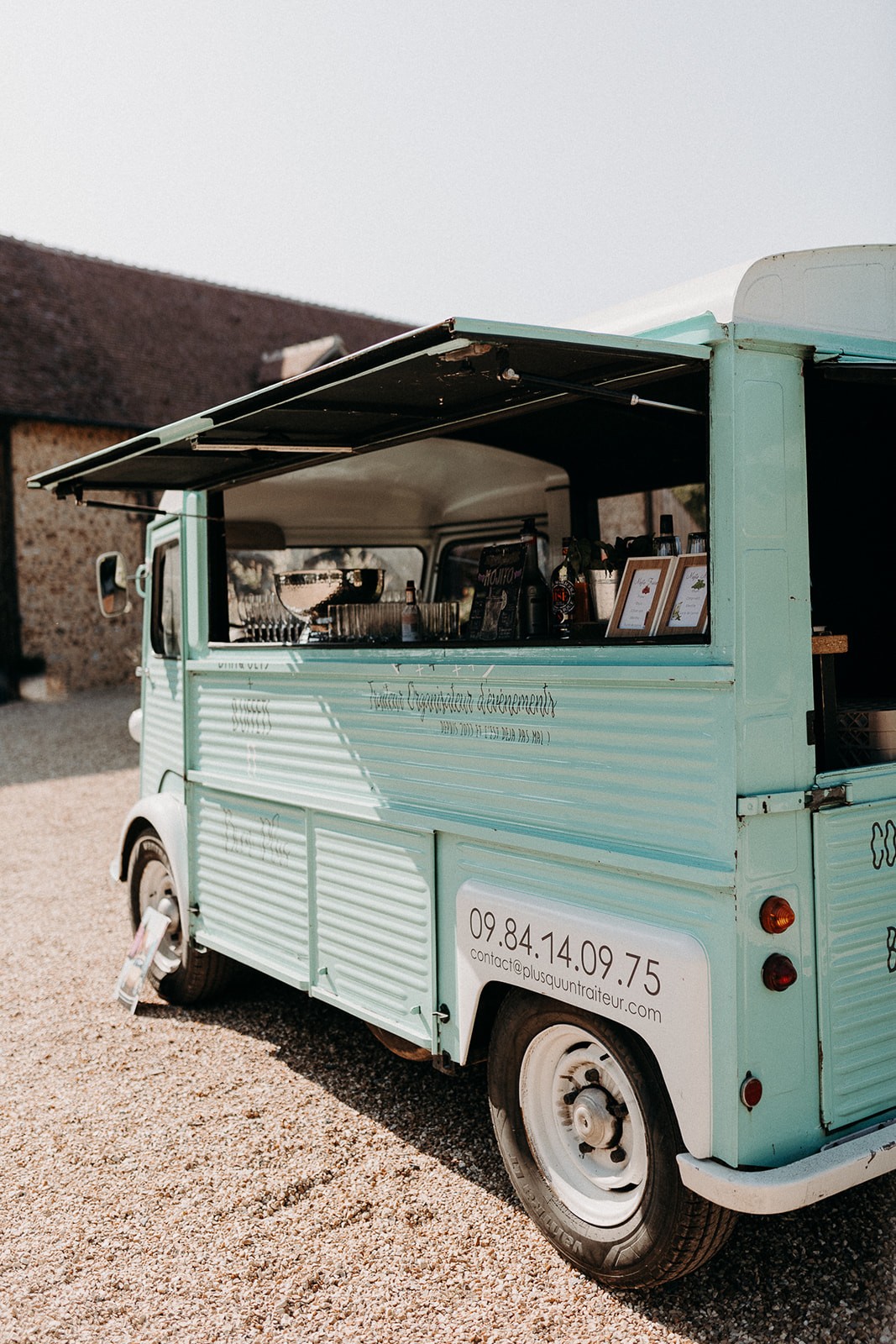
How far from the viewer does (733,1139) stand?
2412 mm

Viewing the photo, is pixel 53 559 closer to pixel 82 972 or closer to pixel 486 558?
pixel 82 972

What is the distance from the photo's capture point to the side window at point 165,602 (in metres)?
5.31

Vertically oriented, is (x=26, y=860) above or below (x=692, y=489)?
below

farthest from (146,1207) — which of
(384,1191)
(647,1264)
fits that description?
(647,1264)

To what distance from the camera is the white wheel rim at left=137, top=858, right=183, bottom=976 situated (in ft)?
17.1

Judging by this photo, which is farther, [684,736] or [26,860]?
[26,860]

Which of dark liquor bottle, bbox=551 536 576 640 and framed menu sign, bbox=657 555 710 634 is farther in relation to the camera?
dark liquor bottle, bbox=551 536 576 640

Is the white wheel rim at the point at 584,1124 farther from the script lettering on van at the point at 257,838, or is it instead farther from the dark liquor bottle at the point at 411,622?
the dark liquor bottle at the point at 411,622

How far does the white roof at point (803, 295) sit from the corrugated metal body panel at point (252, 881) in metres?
2.33

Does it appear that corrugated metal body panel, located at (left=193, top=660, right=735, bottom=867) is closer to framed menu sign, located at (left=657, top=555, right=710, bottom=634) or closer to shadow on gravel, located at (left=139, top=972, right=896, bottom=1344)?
framed menu sign, located at (left=657, top=555, right=710, bottom=634)

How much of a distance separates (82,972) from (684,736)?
14.3 feet

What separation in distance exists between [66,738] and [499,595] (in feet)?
43.6

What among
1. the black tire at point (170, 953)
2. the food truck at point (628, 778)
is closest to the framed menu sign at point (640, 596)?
the food truck at point (628, 778)

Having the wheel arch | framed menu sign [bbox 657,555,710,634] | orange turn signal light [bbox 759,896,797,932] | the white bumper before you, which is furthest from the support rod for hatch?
the wheel arch
